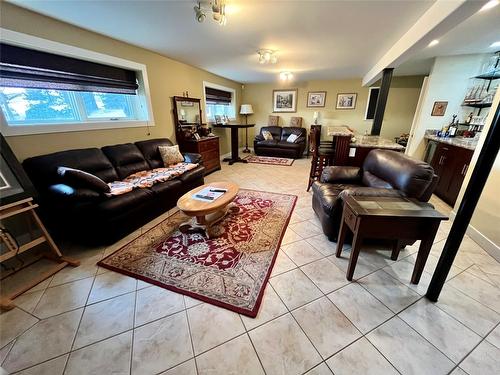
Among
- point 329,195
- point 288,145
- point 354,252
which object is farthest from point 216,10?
point 288,145

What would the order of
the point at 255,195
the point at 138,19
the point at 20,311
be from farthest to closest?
the point at 255,195, the point at 138,19, the point at 20,311

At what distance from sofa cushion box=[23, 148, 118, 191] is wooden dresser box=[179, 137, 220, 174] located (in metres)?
1.65

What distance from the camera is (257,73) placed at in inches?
203

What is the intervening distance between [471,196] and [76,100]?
4.09m

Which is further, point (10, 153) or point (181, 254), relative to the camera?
point (181, 254)

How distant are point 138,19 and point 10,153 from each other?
1.90m

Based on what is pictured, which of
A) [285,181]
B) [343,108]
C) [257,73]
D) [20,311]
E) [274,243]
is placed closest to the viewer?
[20,311]

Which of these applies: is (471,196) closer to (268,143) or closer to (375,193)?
(375,193)

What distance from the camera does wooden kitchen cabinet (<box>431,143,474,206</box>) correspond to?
2.72 m

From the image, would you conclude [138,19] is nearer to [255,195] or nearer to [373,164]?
[255,195]

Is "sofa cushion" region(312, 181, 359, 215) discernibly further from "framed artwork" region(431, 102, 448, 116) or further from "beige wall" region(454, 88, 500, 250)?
"framed artwork" region(431, 102, 448, 116)

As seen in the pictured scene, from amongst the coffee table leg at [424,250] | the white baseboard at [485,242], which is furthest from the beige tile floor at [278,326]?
the white baseboard at [485,242]

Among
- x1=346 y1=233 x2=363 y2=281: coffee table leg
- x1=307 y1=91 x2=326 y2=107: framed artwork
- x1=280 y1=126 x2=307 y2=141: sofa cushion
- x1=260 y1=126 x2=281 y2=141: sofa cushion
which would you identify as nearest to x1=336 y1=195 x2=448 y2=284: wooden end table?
x1=346 y1=233 x2=363 y2=281: coffee table leg

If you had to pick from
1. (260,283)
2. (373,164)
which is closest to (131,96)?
(260,283)
